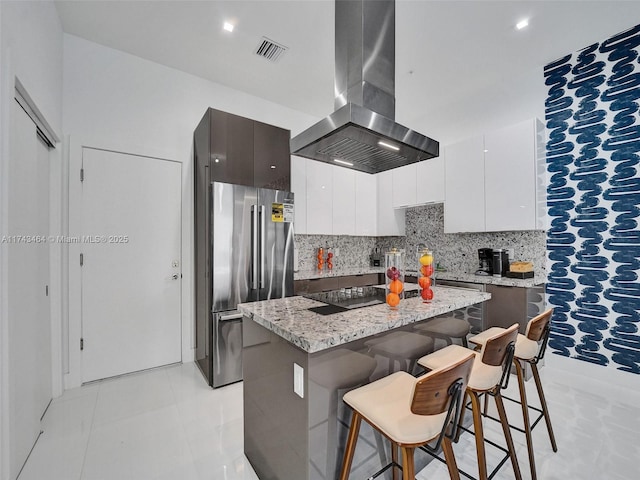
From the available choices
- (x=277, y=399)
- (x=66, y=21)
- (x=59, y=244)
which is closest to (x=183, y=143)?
(x=66, y=21)

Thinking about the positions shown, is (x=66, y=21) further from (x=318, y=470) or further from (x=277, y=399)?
(x=318, y=470)

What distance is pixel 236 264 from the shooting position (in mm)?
2857

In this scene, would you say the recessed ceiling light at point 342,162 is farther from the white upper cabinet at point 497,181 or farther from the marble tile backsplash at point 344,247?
the white upper cabinet at point 497,181

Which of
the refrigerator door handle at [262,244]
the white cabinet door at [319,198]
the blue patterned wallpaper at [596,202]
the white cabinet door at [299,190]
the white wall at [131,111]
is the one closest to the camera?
the blue patterned wallpaper at [596,202]

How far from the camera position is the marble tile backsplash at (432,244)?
3.36 meters

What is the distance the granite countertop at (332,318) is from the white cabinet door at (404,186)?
2444mm

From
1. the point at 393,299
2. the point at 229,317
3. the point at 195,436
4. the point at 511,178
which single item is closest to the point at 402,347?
the point at 393,299

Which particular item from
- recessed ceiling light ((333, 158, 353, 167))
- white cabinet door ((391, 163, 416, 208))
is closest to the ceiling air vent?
recessed ceiling light ((333, 158, 353, 167))

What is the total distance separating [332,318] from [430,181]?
3126 millimetres

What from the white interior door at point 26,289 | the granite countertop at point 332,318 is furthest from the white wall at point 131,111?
the granite countertop at point 332,318

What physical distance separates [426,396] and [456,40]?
3.07 m

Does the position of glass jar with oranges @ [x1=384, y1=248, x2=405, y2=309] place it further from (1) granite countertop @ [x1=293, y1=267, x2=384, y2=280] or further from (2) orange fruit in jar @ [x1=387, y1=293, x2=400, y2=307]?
(1) granite countertop @ [x1=293, y1=267, x2=384, y2=280]

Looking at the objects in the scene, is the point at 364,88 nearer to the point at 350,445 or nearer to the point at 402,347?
the point at 402,347

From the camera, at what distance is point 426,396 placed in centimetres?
104
